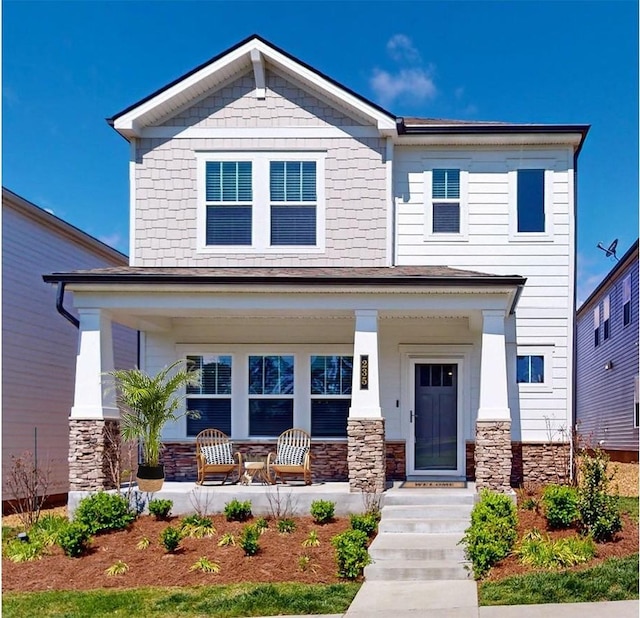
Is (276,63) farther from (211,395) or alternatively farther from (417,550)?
(417,550)

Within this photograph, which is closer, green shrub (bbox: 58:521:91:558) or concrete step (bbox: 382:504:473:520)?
green shrub (bbox: 58:521:91:558)

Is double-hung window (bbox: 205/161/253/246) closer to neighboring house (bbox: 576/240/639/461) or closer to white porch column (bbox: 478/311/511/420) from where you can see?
white porch column (bbox: 478/311/511/420)

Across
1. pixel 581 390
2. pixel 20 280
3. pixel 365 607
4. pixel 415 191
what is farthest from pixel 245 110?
pixel 581 390

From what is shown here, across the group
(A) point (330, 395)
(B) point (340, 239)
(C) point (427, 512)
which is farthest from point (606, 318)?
(C) point (427, 512)

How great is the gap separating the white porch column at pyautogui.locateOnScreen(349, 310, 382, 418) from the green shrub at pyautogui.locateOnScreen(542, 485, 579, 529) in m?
2.85

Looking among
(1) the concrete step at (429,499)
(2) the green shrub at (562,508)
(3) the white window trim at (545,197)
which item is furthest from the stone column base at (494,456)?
(3) the white window trim at (545,197)

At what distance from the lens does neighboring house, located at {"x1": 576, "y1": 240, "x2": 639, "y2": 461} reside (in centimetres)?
2075

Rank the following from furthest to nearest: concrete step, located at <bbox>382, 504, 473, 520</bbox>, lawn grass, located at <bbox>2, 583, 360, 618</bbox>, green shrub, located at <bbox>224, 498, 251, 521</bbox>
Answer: green shrub, located at <bbox>224, 498, 251, 521</bbox> < concrete step, located at <bbox>382, 504, 473, 520</bbox> < lawn grass, located at <bbox>2, 583, 360, 618</bbox>

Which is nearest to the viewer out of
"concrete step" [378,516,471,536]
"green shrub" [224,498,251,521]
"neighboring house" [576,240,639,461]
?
"concrete step" [378,516,471,536]

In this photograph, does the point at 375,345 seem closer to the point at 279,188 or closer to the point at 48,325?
the point at 279,188

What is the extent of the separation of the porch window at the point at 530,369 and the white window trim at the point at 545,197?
2203 millimetres

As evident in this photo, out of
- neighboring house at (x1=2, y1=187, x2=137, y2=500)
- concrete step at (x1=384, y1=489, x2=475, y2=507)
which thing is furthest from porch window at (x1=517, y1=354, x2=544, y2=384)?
neighboring house at (x1=2, y1=187, x2=137, y2=500)

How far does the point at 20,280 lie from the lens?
1548 cm

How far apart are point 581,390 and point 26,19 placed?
2368cm
